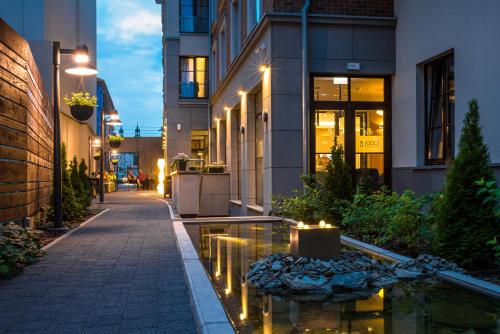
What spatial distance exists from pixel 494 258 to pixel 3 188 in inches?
257

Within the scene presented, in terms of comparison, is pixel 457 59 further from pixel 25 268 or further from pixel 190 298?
pixel 25 268

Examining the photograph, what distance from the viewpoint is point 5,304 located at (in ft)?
15.2

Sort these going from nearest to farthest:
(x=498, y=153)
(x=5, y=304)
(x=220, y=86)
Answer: (x=5, y=304), (x=498, y=153), (x=220, y=86)

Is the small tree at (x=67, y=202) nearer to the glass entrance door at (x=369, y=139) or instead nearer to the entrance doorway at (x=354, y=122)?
the entrance doorway at (x=354, y=122)

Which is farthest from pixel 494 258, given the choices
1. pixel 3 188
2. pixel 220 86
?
pixel 220 86

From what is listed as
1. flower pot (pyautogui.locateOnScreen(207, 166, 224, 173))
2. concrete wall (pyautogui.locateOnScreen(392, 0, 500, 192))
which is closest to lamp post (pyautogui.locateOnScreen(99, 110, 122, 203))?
flower pot (pyautogui.locateOnScreen(207, 166, 224, 173))

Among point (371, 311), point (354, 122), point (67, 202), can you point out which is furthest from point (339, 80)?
point (371, 311)

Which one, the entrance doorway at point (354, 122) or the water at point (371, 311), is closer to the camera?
the water at point (371, 311)

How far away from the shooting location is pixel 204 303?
4238 mm

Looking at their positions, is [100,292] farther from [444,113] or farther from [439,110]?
[439,110]

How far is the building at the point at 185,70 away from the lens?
28547 millimetres

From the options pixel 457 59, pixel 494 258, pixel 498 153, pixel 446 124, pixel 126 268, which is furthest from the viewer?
pixel 446 124

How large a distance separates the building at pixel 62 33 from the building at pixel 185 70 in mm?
4429

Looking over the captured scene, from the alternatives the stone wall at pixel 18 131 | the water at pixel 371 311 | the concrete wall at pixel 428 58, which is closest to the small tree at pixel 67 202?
the stone wall at pixel 18 131
